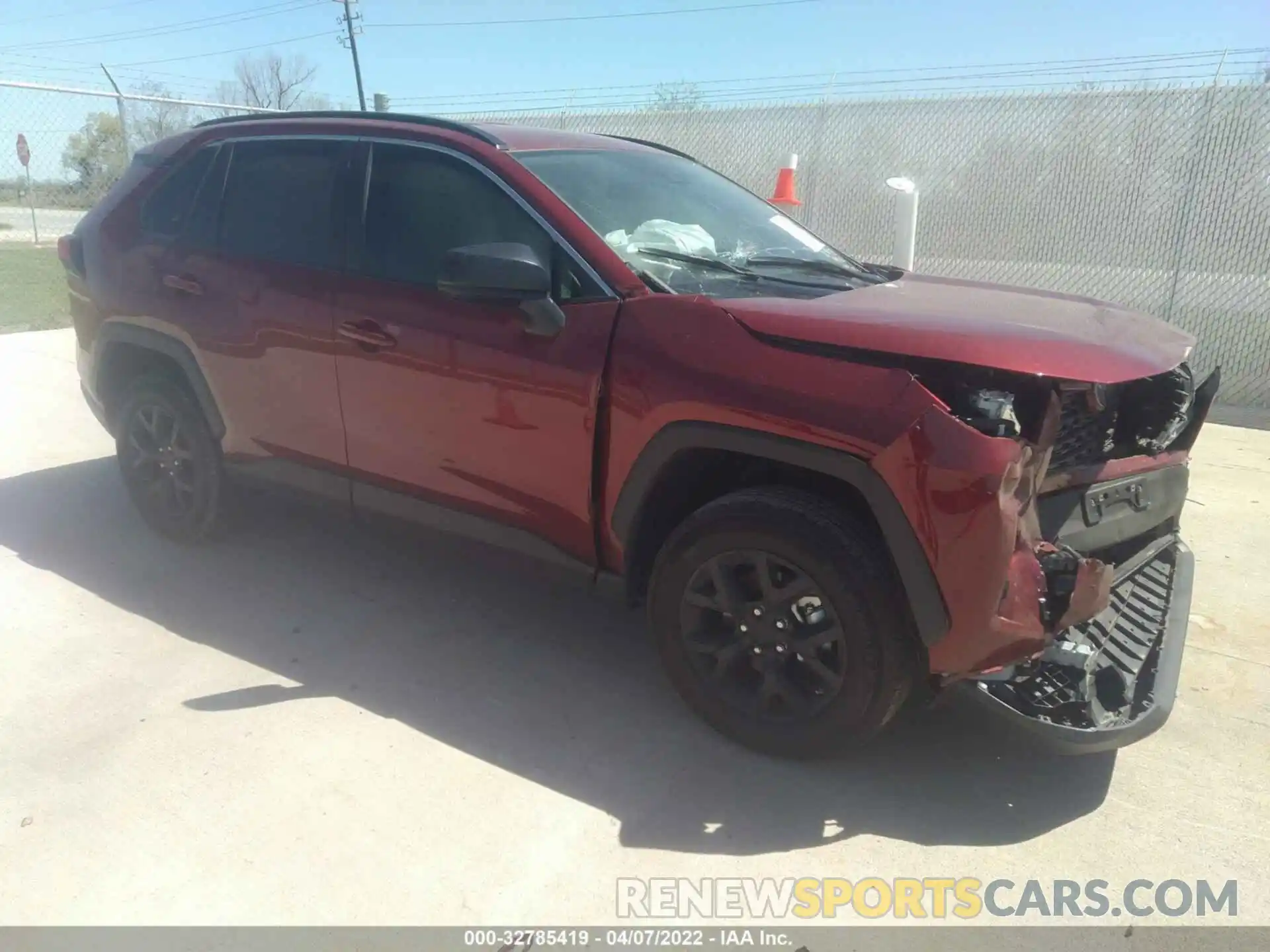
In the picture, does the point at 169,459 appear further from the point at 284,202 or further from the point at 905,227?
the point at 905,227

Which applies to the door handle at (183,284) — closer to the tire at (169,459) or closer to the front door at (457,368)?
the tire at (169,459)

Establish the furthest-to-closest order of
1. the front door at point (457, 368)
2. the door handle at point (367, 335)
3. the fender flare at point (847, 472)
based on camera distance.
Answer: the door handle at point (367, 335)
the front door at point (457, 368)
the fender flare at point (847, 472)

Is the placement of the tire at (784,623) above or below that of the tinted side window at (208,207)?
below

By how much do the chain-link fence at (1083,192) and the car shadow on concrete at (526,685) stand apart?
627cm

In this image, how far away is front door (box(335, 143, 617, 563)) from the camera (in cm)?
315

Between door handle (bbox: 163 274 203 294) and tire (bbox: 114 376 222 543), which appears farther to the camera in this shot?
tire (bbox: 114 376 222 543)

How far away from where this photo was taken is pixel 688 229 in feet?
11.8

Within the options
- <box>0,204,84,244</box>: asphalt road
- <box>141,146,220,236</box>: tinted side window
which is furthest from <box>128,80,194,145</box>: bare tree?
<box>141,146,220,236</box>: tinted side window

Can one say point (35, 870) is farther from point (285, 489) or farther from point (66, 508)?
point (66, 508)

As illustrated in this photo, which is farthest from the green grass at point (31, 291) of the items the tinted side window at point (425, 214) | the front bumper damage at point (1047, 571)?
the front bumper damage at point (1047, 571)

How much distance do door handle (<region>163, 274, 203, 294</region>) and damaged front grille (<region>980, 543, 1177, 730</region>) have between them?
135 inches

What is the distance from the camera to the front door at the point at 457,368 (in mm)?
3154

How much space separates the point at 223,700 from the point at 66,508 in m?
2.44

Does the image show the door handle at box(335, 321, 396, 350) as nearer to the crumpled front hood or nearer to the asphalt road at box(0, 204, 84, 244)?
the crumpled front hood
